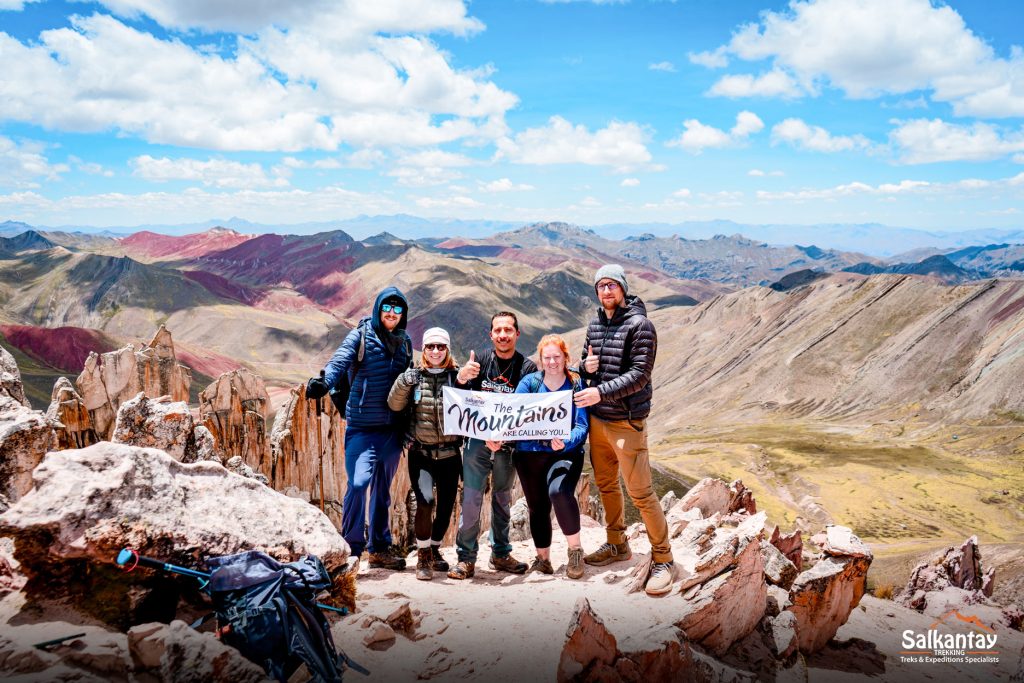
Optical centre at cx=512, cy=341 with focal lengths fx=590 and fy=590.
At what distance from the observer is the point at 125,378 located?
46.6 feet

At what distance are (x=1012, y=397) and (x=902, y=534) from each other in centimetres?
4121

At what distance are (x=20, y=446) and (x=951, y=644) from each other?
611 inches

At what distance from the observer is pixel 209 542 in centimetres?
603

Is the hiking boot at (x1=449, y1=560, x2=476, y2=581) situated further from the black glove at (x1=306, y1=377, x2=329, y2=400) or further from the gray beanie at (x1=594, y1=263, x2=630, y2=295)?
the gray beanie at (x1=594, y1=263, x2=630, y2=295)

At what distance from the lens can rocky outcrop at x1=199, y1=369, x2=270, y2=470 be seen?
46.2 ft

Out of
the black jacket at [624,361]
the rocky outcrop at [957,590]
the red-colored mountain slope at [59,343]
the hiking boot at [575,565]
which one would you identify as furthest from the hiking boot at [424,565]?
the red-colored mountain slope at [59,343]

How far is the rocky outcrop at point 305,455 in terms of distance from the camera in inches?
563

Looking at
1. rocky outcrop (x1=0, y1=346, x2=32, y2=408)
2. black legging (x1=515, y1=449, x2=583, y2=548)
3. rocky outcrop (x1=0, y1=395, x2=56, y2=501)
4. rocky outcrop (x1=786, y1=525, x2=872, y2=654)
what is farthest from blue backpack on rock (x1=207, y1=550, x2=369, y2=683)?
rocky outcrop (x1=0, y1=346, x2=32, y2=408)

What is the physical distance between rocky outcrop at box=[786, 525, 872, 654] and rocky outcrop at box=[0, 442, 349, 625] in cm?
649

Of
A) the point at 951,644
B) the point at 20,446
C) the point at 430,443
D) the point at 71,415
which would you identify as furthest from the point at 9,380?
the point at 951,644

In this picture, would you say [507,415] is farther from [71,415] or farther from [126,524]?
[71,415]

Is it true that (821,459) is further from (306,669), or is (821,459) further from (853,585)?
(306,669)

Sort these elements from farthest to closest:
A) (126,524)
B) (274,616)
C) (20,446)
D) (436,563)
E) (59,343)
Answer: (59,343)
(20,446)
(436,563)
(126,524)
(274,616)

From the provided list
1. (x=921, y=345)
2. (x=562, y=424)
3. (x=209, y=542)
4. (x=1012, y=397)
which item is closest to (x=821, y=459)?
(x=1012, y=397)
